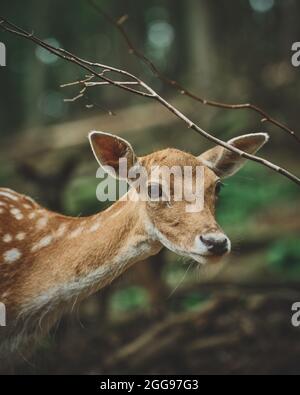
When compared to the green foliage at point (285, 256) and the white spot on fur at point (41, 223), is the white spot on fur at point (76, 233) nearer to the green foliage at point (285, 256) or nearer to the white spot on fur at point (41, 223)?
the white spot on fur at point (41, 223)

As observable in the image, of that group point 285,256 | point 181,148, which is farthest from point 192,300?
point 181,148

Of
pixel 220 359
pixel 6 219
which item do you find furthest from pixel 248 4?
pixel 6 219

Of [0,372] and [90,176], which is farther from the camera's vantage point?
[90,176]

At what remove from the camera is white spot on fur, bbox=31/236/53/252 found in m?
2.09

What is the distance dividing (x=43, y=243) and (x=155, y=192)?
40cm

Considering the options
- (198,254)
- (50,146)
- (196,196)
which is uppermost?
(50,146)

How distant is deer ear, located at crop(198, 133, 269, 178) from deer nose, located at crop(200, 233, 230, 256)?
32 cm

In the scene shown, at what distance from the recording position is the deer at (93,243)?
192 cm

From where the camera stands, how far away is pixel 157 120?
5086 millimetres

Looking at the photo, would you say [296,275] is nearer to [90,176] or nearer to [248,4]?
[90,176]

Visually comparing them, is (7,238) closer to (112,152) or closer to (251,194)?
(112,152)

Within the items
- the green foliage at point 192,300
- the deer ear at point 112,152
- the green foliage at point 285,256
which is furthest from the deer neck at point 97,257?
the green foliage at point 285,256

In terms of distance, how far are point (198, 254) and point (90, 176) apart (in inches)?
90.0
